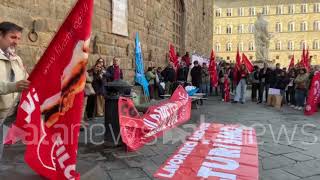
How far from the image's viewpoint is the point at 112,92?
21.3 feet

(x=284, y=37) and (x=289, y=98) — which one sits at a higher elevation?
(x=284, y=37)

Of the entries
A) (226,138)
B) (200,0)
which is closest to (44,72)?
(226,138)

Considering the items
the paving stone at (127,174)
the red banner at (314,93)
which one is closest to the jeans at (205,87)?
the red banner at (314,93)

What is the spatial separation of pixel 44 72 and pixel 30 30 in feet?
16.7

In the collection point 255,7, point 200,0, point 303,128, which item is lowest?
point 303,128

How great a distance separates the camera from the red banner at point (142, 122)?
625 cm

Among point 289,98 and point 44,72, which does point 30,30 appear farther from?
point 289,98

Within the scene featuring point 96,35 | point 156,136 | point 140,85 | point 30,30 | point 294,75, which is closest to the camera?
point 156,136

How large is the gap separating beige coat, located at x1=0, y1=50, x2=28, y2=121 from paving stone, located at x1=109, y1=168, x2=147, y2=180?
188 cm

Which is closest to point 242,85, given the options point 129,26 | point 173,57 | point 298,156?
point 173,57

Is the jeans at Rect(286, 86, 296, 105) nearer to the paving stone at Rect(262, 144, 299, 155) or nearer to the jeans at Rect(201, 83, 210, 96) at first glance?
the jeans at Rect(201, 83, 210, 96)

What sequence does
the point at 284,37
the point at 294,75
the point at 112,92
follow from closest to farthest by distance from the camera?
the point at 112,92, the point at 294,75, the point at 284,37

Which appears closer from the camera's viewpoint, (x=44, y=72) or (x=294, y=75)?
(x=44, y=72)

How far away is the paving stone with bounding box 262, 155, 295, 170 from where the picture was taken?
5.66 metres
